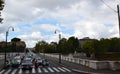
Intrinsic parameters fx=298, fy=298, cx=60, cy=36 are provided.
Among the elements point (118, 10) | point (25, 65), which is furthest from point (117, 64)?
point (25, 65)

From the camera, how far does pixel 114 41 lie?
→ 124562mm

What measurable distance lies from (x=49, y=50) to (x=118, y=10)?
147033mm

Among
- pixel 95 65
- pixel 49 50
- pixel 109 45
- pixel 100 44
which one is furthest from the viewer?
pixel 49 50

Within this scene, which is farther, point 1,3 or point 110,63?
point 110,63

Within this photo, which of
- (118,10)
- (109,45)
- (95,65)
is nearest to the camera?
(118,10)

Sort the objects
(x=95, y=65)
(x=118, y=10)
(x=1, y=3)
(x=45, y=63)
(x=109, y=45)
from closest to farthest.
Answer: (x=1, y=3)
(x=118, y=10)
(x=95, y=65)
(x=45, y=63)
(x=109, y=45)

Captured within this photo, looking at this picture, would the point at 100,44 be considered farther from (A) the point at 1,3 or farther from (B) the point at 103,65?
(A) the point at 1,3

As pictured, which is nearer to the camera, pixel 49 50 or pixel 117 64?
pixel 117 64

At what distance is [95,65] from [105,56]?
45.3 feet

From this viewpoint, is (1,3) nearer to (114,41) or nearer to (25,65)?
(25,65)

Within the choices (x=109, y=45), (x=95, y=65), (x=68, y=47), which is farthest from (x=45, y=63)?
(x=109, y=45)

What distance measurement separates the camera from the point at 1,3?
76.6 ft

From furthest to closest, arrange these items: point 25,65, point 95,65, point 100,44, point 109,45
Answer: point 109,45, point 100,44, point 25,65, point 95,65

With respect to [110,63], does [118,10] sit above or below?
above
